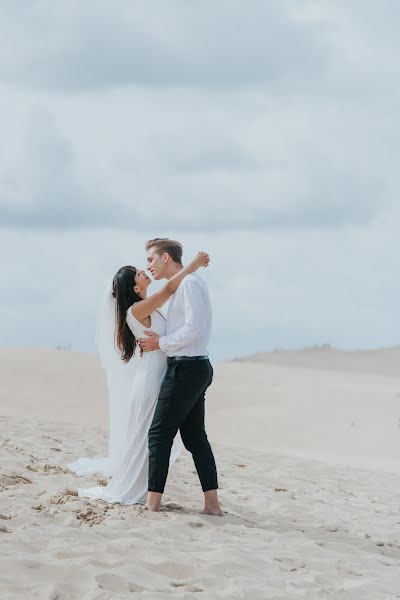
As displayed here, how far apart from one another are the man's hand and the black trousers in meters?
0.18

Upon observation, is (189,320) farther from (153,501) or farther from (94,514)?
(94,514)

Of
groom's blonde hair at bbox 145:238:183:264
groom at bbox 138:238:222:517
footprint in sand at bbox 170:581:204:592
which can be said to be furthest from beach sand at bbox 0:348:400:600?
groom's blonde hair at bbox 145:238:183:264

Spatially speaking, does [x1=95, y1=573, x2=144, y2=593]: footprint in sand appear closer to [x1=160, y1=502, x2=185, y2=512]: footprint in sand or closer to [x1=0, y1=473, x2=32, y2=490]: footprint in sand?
[x1=160, y1=502, x2=185, y2=512]: footprint in sand

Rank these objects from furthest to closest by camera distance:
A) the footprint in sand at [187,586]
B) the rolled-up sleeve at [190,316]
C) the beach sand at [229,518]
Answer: the rolled-up sleeve at [190,316], the beach sand at [229,518], the footprint in sand at [187,586]

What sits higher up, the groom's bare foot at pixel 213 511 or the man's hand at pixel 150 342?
the man's hand at pixel 150 342

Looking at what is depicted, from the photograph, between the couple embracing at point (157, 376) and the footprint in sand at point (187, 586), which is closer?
the footprint in sand at point (187, 586)

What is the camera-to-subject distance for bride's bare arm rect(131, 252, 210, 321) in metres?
6.46

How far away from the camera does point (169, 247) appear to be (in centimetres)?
659

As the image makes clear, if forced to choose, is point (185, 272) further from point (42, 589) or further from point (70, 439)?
point (70, 439)

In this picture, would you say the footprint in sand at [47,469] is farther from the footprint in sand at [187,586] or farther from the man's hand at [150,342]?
the footprint in sand at [187,586]

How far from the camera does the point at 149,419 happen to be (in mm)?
6785

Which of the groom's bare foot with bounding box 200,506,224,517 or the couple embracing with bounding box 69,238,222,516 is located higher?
the couple embracing with bounding box 69,238,222,516

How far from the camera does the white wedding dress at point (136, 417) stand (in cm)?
675

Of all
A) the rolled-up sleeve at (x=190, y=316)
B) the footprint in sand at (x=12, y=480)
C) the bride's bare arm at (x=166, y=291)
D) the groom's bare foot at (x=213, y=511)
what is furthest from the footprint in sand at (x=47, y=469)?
the rolled-up sleeve at (x=190, y=316)
